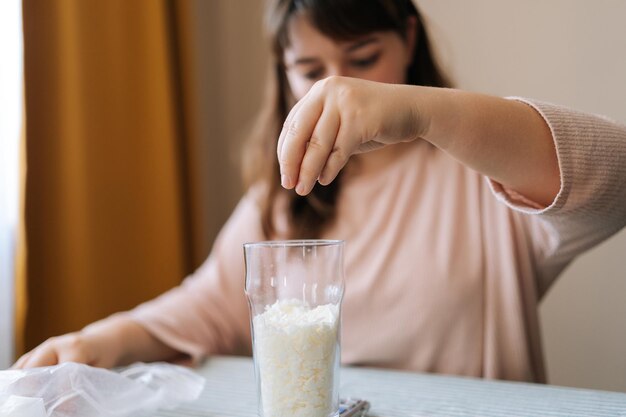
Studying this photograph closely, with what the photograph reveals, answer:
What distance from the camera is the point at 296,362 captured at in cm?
58

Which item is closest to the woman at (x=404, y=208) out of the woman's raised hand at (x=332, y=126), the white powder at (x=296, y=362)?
the woman's raised hand at (x=332, y=126)

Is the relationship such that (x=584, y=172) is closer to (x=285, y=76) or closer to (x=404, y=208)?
(x=404, y=208)

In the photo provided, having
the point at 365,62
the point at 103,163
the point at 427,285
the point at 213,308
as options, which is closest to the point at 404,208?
the point at 427,285

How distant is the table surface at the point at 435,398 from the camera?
26.0 inches

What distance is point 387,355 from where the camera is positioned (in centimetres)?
109

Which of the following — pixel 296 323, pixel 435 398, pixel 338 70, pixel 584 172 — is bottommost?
pixel 435 398

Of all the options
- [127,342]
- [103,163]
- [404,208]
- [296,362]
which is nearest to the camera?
[296,362]

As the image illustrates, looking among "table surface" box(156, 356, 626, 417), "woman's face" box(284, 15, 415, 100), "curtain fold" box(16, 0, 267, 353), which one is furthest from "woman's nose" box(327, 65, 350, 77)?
"curtain fold" box(16, 0, 267, 353)

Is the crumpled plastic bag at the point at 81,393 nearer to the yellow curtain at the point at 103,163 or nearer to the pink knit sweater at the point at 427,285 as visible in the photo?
the pink knit sweater at the point at 427,285

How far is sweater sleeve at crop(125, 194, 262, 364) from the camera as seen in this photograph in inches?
40.7

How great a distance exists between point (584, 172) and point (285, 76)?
Answer: 715mm

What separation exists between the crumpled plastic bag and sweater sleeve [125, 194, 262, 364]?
0.26m

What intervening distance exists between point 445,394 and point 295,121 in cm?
38

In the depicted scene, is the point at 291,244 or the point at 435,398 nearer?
the point at 291,244
